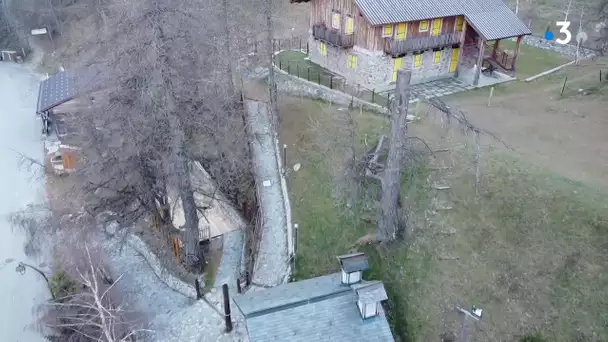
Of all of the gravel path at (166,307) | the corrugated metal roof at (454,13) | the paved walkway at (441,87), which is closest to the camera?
the gravel path at (166,307)

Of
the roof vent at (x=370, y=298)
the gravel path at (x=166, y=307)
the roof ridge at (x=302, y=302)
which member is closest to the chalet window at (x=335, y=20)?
the gravel path at (x=166, y=307)

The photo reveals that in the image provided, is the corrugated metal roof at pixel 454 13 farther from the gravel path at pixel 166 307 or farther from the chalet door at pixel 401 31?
the gravel path at pixel 166 307

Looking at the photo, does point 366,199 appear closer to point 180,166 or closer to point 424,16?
point 180,166

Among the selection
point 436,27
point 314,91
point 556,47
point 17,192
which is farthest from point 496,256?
point 556,47

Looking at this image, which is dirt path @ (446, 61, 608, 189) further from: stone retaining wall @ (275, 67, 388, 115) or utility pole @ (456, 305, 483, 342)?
utility pole @ (456, 305, 483, 342)

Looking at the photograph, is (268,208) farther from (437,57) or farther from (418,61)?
(437,57)

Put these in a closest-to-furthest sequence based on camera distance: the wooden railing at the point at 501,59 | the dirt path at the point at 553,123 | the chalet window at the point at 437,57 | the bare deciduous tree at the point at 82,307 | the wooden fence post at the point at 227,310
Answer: the wooden fence post at the point at 227,310 < the bare deciduous tree at the point at 82,307 < the dirt path at the point at 553,123 < the chalet window at the point at 437,57 < the wooden railing at the point at 501,59

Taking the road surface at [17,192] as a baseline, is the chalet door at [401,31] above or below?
above

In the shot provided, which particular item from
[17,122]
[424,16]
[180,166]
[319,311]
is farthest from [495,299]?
[17,122]
